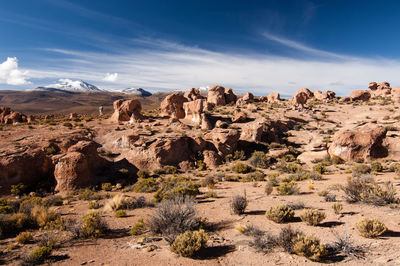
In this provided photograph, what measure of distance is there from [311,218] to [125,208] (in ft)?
25.3

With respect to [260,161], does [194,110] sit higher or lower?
higher

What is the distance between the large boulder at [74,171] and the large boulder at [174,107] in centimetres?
2027

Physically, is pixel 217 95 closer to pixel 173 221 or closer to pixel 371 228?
pixel 173 221

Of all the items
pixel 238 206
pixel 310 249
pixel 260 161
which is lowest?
pixel 260 161

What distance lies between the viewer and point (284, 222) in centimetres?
723

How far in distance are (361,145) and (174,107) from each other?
84.9 feet

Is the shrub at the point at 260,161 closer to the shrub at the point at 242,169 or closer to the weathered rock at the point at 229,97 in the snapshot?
the shrub at the point at 242,169

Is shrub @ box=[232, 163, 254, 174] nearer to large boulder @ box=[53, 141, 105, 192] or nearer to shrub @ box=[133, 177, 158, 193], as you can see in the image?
shrub @ box=[133, 177, 158, 193]

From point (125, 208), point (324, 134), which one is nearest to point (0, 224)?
point (125, 208)

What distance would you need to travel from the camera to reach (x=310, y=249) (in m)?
4.98

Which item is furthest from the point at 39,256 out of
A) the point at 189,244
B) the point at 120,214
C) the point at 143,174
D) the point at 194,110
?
the point at 194,110

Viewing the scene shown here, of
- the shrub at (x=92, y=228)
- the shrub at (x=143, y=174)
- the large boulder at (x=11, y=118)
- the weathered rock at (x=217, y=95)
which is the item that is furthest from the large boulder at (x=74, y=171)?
the weathered rock at (x=217, y=95)

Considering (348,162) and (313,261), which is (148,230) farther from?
(348,162)

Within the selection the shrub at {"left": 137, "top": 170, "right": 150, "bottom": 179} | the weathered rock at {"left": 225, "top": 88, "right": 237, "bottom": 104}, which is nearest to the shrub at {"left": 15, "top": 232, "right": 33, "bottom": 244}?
the shrub at {"left": 137, "top": 170, "right": 150, "bottom": 179}
